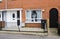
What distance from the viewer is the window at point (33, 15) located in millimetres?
35188

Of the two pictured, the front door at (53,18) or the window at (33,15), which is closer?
the front door at (53,18)

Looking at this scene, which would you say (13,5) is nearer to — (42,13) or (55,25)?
(42,13)

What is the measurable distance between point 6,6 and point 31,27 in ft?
17.9

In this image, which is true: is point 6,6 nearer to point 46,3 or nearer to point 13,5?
point 13,5

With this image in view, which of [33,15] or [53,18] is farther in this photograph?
[33,15]

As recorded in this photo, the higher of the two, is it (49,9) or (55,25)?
(49,9)

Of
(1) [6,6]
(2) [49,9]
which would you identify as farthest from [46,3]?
(1) [6,6]

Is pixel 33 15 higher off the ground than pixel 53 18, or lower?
higher

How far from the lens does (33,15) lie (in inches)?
1404

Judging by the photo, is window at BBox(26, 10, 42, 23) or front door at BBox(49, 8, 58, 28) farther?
window at BBox(26, 10, 42, 23)

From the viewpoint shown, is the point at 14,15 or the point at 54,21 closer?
the point at 54,21

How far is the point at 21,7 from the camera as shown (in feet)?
119

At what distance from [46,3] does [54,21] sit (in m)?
2.84

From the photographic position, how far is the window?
35.2 meters
